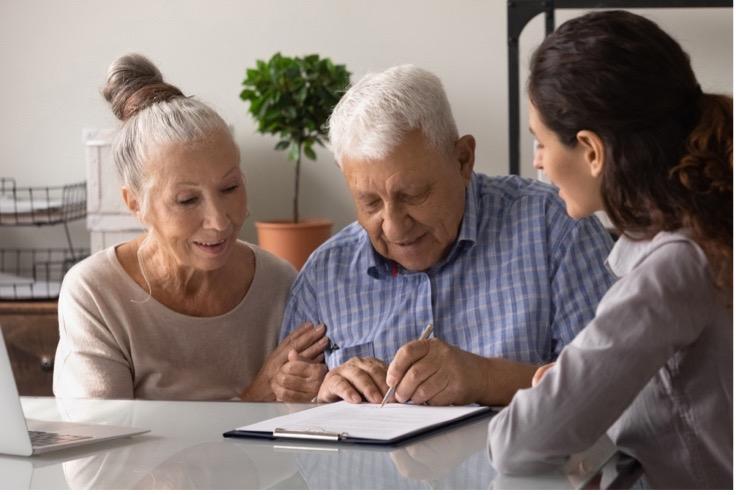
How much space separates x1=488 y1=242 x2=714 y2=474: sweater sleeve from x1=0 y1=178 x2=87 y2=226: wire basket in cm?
274

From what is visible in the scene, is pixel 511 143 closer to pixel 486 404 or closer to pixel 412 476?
→ pixel 486 404

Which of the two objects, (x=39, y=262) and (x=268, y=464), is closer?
(x=268, y=464)

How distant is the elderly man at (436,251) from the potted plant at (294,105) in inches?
Result: 60.9

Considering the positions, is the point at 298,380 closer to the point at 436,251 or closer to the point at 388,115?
the point at 436,251

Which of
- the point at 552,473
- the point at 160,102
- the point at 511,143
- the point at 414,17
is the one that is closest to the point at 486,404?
the point at 552,473

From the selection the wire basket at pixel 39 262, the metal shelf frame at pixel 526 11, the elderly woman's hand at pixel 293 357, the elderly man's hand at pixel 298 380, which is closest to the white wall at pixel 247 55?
the wire basket at pixel 39 262

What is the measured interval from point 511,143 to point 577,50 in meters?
1.80

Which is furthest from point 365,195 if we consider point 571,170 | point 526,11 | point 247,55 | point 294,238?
point 247,55

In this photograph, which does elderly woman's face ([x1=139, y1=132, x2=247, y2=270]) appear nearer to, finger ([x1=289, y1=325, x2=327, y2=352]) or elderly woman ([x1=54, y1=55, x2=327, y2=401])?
elderly woman ([x1=54, y1=55, x2=327, y2=401])

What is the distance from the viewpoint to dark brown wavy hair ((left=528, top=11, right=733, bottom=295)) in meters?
1.16

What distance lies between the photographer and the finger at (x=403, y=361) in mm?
1538

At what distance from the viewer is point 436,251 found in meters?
1.89

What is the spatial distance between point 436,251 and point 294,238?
5.40ft

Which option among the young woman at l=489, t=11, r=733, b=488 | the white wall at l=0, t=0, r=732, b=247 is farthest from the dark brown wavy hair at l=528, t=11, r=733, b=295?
the white wall at l=0, t=0, r=732, b=247
